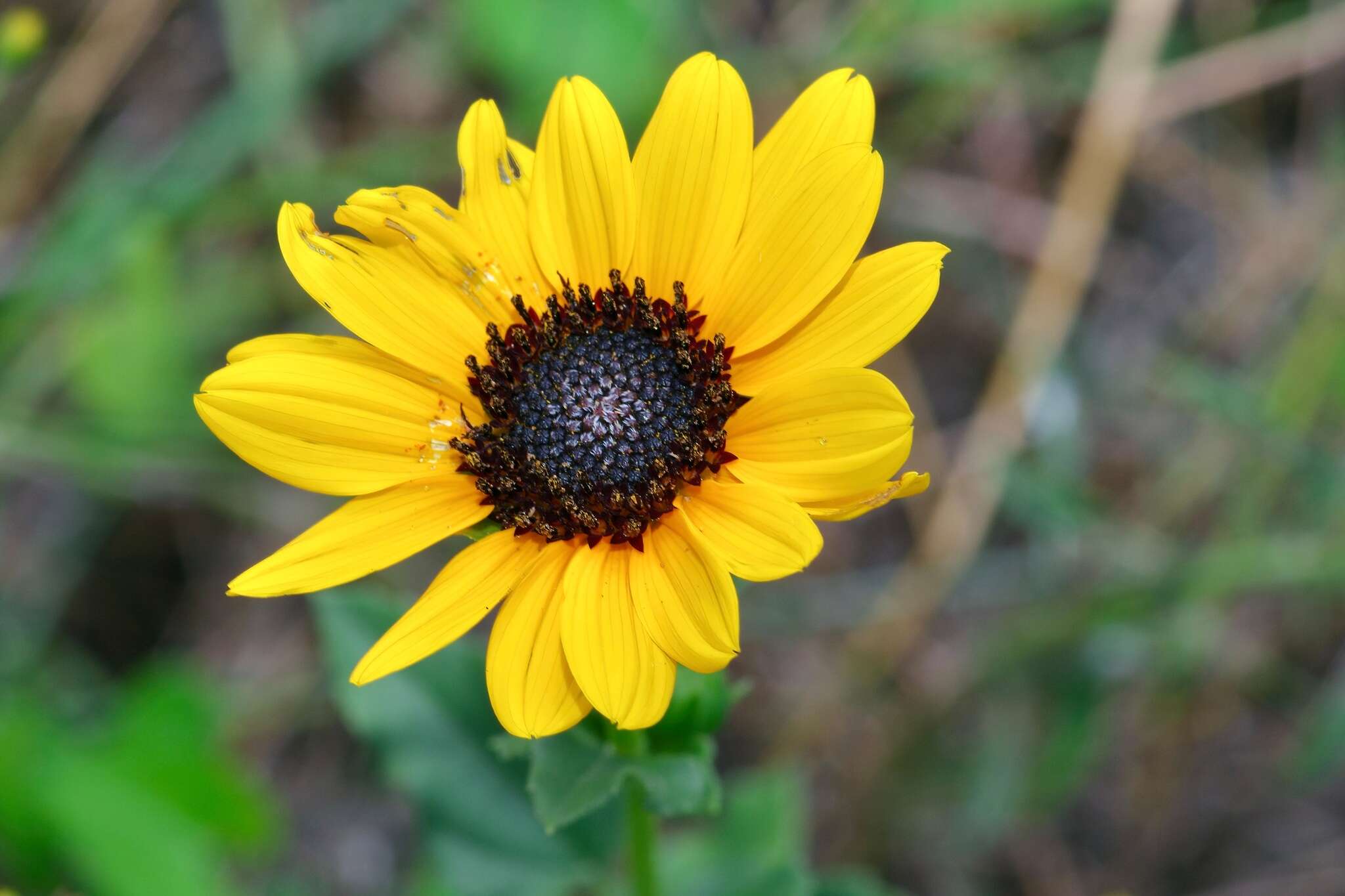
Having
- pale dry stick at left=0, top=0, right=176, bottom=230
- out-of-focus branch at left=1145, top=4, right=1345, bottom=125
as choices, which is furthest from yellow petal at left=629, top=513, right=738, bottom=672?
pale dry stick at left=0, top=0, right=176, bottom=230

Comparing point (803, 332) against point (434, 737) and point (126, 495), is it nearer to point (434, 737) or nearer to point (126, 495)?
point (434, 737)

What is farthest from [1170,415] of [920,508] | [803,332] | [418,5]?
[418,5]

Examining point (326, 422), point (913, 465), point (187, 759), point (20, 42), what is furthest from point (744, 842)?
point (20, 42)

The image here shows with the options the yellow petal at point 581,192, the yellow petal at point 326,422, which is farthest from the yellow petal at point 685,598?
the yellow petal at point 581,192

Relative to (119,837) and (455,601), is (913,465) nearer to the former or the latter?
(455,601)

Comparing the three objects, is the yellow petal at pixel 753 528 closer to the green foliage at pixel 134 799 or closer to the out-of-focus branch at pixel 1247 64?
the green foliage at pixel 134 799

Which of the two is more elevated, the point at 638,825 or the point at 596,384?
the point at 596,384

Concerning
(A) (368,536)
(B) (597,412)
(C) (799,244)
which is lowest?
(A) (368,536)
